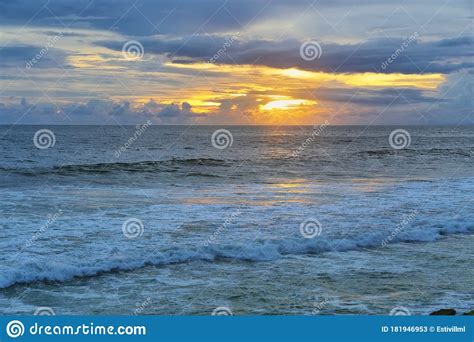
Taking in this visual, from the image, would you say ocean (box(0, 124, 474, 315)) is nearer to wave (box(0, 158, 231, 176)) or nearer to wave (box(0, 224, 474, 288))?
wave (box(0, 224, 474, 288))

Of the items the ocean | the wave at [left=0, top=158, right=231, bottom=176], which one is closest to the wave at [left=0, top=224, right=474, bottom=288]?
the ocean

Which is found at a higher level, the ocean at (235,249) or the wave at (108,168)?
the wave at (108,168)

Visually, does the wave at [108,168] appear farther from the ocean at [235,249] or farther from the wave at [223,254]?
the wave at [223,254]

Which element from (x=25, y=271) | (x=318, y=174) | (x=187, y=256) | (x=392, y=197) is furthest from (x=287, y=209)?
(x=318, y=174)

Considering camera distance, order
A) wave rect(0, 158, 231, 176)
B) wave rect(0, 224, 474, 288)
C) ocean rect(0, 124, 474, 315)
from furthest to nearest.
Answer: wave rect(0, 158, 231, 176) < wave rect(0, 224, 474, 288) < ocean rect(0, 124, 474, 315)

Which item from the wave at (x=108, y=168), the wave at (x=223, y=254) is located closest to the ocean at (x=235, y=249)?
the wave at (x=223, y=254)

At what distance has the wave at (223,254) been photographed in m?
11.5

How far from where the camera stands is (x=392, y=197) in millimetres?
23672

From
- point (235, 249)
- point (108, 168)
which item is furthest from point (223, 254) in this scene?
point (108, 168)

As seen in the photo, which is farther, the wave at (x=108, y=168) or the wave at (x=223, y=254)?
the wave at (x=108, y=168)

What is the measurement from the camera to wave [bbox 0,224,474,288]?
11.5m

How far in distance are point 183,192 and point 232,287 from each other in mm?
14932

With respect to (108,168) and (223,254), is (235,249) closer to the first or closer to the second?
(223,254)

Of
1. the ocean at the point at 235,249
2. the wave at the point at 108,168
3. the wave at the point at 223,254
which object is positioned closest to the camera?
the ocean at the point at 235,249
